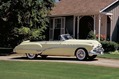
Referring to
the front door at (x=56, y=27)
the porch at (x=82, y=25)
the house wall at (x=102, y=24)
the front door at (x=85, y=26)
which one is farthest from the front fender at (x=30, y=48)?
the front door at (x=56, y=27)

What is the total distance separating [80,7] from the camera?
31.4 metres

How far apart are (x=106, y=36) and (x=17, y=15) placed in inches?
351

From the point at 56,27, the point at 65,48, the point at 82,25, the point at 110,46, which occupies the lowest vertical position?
the point at 110,46

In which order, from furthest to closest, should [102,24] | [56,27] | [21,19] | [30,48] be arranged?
[56,27], [102,24], [21,19], [30,48]

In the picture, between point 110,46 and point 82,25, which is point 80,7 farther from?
point 110,46

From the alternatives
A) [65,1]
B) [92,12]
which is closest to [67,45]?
[92,12]

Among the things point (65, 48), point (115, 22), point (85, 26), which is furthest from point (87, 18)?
point (65, 48)

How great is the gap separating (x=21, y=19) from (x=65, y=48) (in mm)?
7300

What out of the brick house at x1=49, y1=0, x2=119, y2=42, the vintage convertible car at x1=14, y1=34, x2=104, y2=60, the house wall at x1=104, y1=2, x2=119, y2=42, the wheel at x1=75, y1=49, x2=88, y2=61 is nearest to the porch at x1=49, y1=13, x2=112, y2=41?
the brick house at x1=49, y1=0, x2=119, y2=42

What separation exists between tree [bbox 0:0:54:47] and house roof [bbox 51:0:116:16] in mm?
3696

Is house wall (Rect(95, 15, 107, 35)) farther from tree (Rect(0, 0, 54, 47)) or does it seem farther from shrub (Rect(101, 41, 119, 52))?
tree (Rect(0, 0, 54, 47))

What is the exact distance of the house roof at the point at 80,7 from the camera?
2931 centimetres

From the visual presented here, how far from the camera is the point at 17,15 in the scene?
82.7ft

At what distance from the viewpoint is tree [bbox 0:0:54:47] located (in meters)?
25.1
